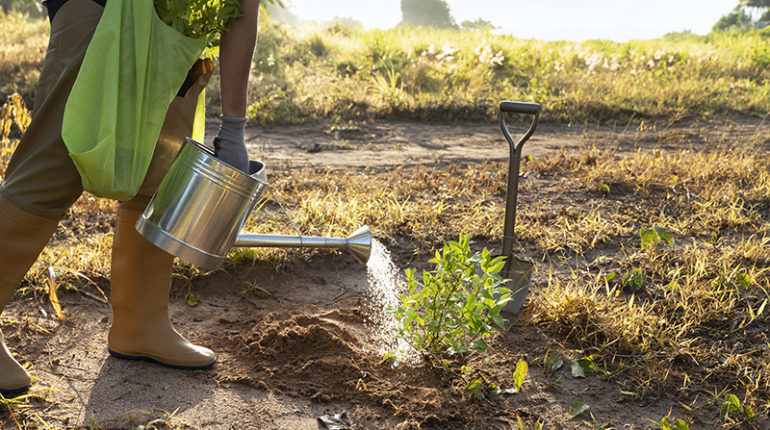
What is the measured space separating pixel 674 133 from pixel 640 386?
192 inches

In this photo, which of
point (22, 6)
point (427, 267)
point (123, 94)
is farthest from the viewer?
point (22, 6)

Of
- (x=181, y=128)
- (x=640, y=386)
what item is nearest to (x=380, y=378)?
(x=640, y=386)

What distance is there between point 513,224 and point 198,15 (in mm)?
→ 1732

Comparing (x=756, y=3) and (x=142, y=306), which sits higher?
(x=756, y=3)

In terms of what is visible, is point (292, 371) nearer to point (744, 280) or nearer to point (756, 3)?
point (744, 280)

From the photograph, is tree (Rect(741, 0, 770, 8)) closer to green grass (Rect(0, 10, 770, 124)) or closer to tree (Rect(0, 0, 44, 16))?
green grass (Rect(0, 10, 770, 124))

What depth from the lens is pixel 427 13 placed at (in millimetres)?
51406

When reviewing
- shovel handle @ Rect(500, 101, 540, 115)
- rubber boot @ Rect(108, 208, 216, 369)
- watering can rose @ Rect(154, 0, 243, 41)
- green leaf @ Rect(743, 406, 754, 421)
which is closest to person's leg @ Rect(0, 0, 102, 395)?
watering can rose @ Rect(154, 0, 243, 41)

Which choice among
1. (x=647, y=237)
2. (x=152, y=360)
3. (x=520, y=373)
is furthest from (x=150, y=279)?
(x=647, y=237)

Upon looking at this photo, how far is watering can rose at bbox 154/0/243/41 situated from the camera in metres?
1.68

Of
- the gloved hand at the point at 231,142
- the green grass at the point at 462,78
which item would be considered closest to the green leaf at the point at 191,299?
the gloved hand at the point at 231,142

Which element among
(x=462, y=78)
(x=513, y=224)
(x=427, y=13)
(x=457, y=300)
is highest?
(x=427, y=13)

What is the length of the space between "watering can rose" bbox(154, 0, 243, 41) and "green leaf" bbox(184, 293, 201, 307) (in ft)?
4.88

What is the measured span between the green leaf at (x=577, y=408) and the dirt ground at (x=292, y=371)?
22 mm
